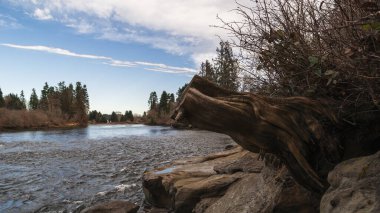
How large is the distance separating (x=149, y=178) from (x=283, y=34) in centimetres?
672

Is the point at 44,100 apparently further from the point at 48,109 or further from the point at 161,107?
the point at 161,107

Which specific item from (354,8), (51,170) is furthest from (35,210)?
(354,8)

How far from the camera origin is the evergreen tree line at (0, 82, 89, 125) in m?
120

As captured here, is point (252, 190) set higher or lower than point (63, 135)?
lower

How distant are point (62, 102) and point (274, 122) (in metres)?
128

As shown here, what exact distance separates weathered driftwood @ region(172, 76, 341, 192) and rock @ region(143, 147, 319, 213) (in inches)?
20.3

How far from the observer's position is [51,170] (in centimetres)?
1855

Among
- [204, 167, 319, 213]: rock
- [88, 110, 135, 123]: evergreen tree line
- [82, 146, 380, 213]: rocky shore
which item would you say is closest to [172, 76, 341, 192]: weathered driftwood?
[204, 167, 319, 213]: rock

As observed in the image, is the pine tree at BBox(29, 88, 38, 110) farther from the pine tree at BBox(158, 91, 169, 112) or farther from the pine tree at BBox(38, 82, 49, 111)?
the pine tree at BBox(158, 91, 169, 112)

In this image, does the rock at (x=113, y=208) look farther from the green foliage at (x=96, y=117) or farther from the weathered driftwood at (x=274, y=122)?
the green foliage at (x=96, y=117)

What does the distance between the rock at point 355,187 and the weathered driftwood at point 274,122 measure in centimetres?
55

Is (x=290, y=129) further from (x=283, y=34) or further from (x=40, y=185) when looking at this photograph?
(x=40, y=185)

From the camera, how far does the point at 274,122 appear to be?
5406mm

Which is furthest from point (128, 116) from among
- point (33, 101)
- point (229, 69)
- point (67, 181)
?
point (229, 69)
